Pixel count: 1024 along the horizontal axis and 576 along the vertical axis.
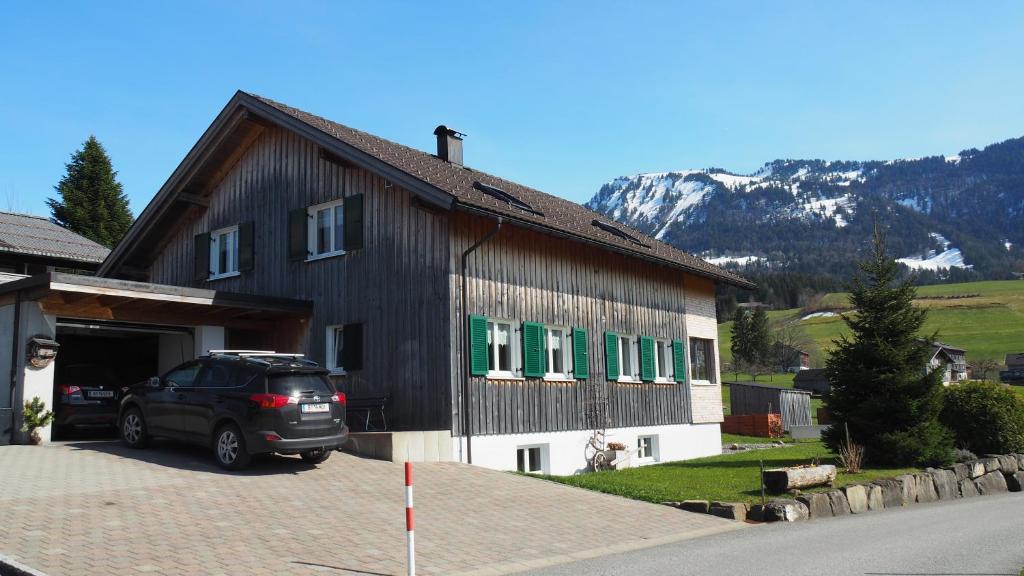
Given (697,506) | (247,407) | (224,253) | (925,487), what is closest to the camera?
(247,407)

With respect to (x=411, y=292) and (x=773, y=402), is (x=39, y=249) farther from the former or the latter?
(x=773, y=402)

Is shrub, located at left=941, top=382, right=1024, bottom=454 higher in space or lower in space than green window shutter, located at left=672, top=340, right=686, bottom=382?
lower

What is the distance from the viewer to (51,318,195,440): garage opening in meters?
16.9

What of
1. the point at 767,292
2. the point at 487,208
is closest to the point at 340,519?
the point at 487,208

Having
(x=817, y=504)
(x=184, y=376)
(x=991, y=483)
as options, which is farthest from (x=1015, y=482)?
(x=184, y=376)

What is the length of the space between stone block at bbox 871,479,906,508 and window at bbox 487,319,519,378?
23.1 ft

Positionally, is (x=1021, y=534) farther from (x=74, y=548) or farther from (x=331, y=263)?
(x=331, y=263)

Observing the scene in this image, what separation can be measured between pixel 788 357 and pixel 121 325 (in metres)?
74.8

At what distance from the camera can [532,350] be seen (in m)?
18.1

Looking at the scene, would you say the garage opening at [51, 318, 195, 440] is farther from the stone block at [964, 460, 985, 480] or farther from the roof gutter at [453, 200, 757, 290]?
the stone block at [964, 460, 985, 480]

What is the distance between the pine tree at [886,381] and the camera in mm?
18000

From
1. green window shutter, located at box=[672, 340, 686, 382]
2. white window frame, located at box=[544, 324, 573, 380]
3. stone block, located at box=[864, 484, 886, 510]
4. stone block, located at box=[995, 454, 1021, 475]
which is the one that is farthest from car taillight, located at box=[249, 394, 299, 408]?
stone block, located at box=[995, 454, 1021, 475]

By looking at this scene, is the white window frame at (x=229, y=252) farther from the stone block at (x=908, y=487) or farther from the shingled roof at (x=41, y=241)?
the stone block at (x=908, y=487)

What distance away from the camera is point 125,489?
36.9 ft
